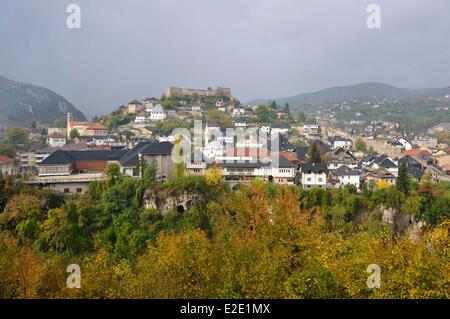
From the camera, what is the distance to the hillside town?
31031mm

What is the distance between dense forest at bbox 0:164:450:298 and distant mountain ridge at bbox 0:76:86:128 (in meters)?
65.2

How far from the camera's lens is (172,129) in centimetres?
5031

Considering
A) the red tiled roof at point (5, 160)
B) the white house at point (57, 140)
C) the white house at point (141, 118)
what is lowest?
the red tiled roof at point (5, 160)

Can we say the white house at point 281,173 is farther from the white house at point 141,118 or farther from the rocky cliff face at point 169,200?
the white house at point 141,118

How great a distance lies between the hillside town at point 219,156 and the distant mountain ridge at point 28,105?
1284 inches

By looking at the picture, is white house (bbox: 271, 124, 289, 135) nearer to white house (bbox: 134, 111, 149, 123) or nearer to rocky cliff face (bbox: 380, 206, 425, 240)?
white house (bbox: 134, 111, 149, 123)

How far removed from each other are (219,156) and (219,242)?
55.7ft

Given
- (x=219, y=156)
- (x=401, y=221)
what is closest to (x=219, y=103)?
(x=219, y=156)

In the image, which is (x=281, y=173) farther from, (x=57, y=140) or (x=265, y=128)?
(x=57, y=140)

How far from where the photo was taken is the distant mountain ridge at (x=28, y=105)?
90.1m

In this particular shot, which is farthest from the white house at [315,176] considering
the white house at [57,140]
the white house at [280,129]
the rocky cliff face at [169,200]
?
the white house at [57,140]
